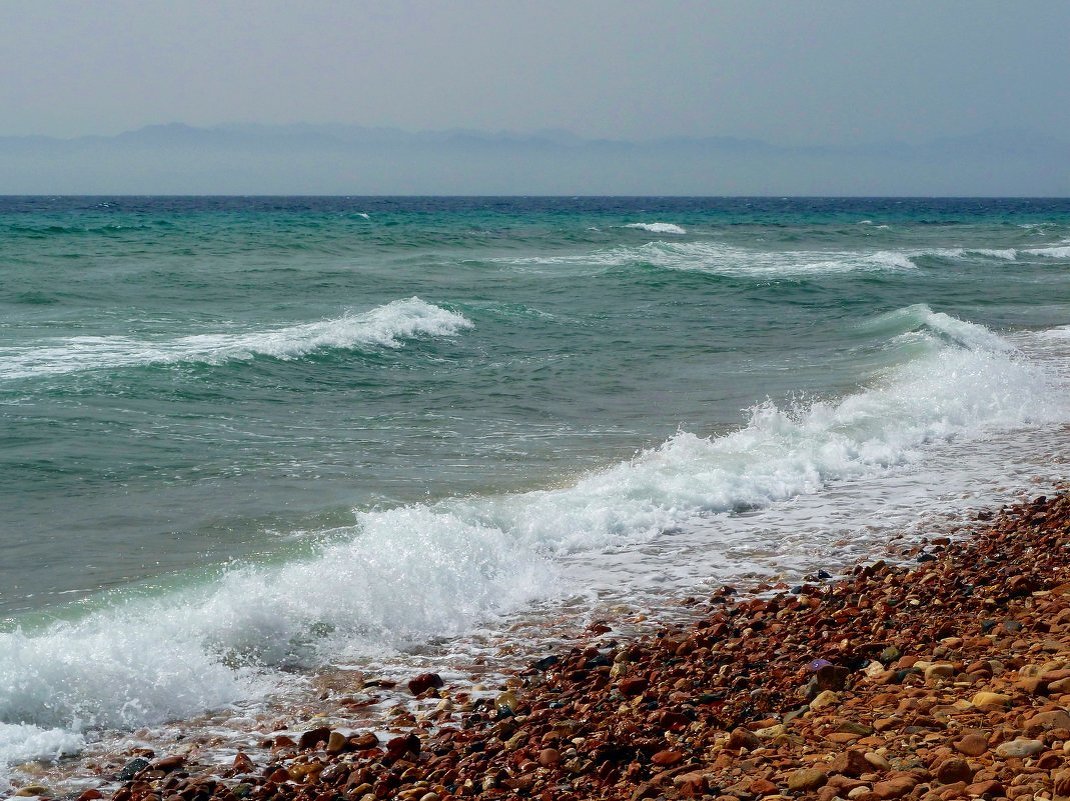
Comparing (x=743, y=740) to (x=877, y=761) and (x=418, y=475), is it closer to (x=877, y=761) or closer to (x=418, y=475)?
(x=877, y=761)

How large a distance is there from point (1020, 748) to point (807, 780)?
726 millimetres

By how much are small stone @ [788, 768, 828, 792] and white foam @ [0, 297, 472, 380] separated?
12.8 metres

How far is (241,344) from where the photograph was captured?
1683 cm

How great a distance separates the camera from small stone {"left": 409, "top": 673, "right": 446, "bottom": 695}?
211 inches

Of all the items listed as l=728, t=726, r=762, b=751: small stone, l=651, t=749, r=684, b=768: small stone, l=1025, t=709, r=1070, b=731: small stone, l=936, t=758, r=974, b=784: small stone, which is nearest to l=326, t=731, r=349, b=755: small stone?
l=651, t=749, r=684, b=768: small stone

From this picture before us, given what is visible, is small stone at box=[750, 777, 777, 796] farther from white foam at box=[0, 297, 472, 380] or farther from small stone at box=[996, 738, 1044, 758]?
white foam at box=[0, 297, 472, 380]

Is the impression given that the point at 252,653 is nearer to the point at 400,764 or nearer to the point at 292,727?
the point at 292,727

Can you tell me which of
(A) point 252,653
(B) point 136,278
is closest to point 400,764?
(A) point 252,653

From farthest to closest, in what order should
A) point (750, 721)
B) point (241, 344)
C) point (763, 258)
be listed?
point (763, 258), point (241, 344), point (750, 721)

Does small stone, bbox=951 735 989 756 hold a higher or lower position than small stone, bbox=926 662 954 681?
higher

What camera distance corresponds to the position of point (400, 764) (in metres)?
4.50

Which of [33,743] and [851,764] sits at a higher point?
[851,764]

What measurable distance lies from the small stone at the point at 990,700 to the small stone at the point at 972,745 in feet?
1.30

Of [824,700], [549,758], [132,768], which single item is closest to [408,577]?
[132,768]
